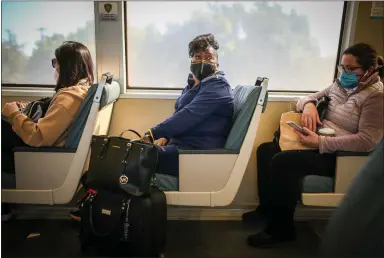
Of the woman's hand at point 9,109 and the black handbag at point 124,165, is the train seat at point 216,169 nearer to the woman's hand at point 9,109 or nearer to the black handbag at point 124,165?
the black handbag at point 124,165

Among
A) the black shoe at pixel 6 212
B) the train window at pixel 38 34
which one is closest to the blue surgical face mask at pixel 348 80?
the train window at pixel 38 34

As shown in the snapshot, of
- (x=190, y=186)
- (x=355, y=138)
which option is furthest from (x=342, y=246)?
(x=190, y=186)

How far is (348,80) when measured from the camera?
144 centimetres

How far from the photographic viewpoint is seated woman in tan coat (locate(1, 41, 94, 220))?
147cm

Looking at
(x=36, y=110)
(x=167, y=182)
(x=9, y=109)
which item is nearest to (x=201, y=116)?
(x=167, y=182)

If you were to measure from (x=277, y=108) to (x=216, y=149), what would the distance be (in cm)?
64

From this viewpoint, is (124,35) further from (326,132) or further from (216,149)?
(326,132)

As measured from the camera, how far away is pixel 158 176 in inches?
58.7

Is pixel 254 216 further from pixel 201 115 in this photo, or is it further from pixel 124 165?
pixel 124 165

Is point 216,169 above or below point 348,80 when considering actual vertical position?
below

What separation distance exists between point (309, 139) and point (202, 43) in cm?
72

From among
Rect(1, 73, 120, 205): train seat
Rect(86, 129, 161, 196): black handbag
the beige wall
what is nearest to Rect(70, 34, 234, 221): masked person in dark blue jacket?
Rect(86, 129, 161, 196): black handbag

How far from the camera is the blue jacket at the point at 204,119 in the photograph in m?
1.51

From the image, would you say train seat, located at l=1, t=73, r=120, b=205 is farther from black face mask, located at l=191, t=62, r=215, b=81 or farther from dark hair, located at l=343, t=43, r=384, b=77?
dark hair, located at l=343, t=43, r=384, b=77
